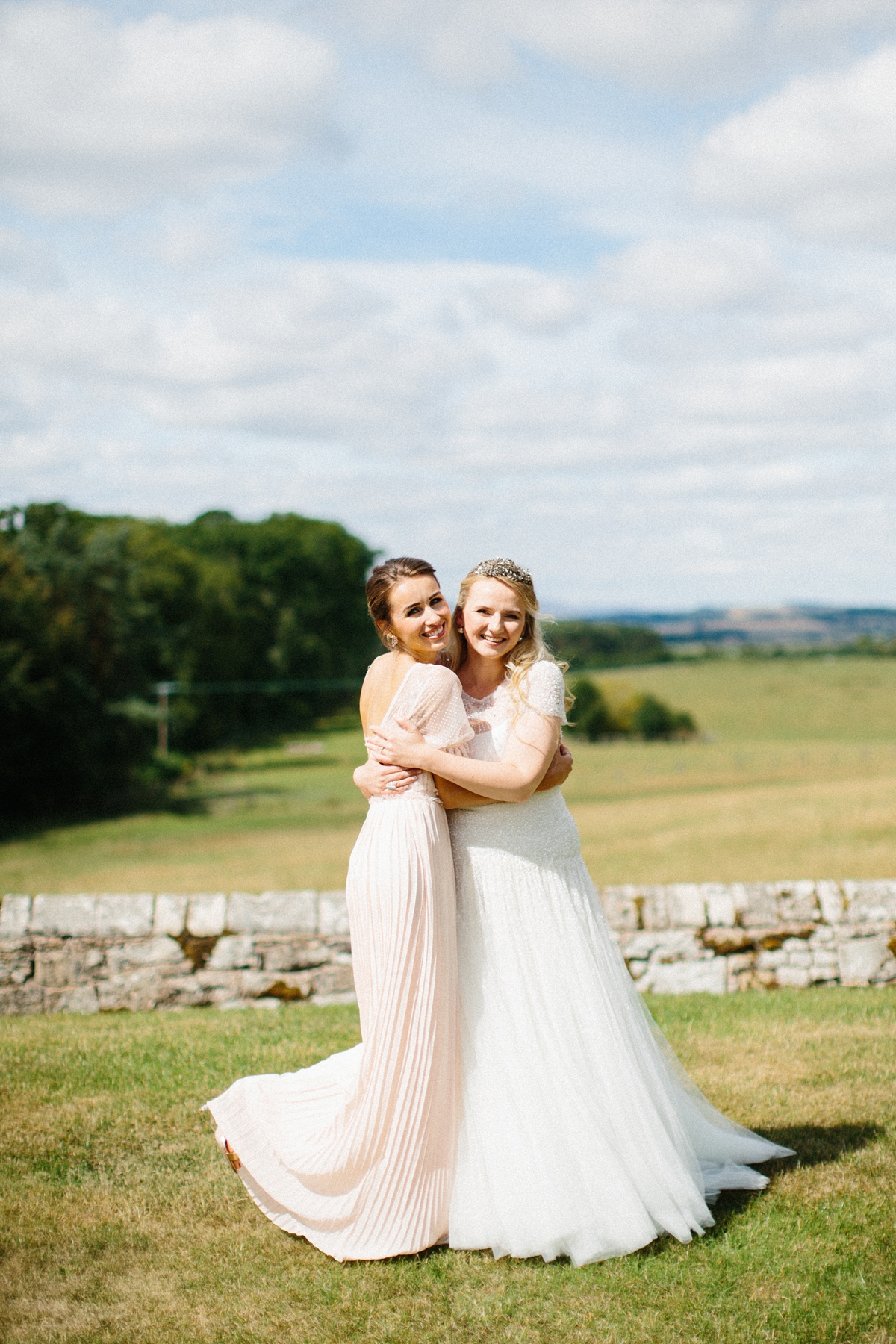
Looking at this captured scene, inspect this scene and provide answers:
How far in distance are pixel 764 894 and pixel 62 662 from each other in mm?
43398

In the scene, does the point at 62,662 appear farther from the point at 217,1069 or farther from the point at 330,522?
the point at 217,1069

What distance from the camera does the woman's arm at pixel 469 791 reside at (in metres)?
4.31

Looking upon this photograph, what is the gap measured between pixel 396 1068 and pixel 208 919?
4814 millimetres

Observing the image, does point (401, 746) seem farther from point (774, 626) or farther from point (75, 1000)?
point (774, 626)

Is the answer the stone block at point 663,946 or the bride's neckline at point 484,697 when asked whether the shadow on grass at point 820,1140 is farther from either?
the stone block at point 663,946

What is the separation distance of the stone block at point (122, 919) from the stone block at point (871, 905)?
5702 mm

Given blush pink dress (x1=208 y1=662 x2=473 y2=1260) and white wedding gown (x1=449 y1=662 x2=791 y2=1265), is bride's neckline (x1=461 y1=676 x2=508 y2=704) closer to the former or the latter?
white wedding gown (x1=449 y1=662 x2=791 y2=1265)

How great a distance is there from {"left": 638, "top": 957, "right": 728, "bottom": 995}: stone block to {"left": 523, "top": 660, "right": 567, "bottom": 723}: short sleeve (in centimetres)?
538

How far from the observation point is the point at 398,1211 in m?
4.16

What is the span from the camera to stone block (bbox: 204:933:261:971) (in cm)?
870

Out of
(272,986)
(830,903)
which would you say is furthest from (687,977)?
A: (272,986)

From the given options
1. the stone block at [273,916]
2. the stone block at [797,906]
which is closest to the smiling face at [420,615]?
the stone block at [273,916]

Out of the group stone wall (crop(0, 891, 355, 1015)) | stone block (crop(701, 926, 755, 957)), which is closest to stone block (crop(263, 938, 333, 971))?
stone wall (crop(0, 891, 355, 1015))

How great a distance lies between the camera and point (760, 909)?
9133mm
